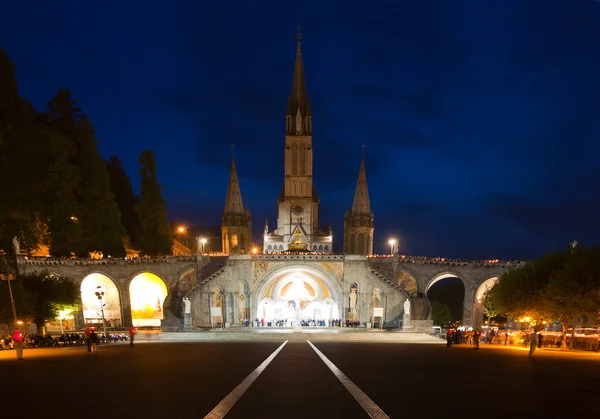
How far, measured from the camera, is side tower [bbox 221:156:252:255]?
8388 cm

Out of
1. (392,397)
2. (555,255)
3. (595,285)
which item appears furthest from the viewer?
(555,255)

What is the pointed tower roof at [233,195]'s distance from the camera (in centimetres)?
8456

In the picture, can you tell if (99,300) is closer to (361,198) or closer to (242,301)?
(242,301)

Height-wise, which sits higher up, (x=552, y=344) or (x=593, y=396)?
(x=593, y=396)

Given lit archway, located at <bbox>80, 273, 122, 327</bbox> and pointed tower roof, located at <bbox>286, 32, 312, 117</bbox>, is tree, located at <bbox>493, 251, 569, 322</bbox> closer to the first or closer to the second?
lit archway, located at <bbox>80, 273, 122, 327</bbox>

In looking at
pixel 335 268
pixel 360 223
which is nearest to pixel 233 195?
pixel 360 223

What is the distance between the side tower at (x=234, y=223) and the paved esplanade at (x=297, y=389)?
65.2 metres

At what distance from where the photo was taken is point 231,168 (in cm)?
8556

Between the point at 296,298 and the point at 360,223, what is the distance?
2505cm

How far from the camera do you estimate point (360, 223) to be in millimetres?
82875

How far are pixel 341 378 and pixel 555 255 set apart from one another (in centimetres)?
2645

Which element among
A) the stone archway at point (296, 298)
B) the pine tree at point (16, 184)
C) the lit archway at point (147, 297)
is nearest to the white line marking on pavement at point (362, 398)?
the pine tree at point (16, 184)

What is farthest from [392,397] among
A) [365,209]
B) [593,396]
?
[365,209]

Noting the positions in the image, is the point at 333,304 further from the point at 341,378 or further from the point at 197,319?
the point at 341,378
